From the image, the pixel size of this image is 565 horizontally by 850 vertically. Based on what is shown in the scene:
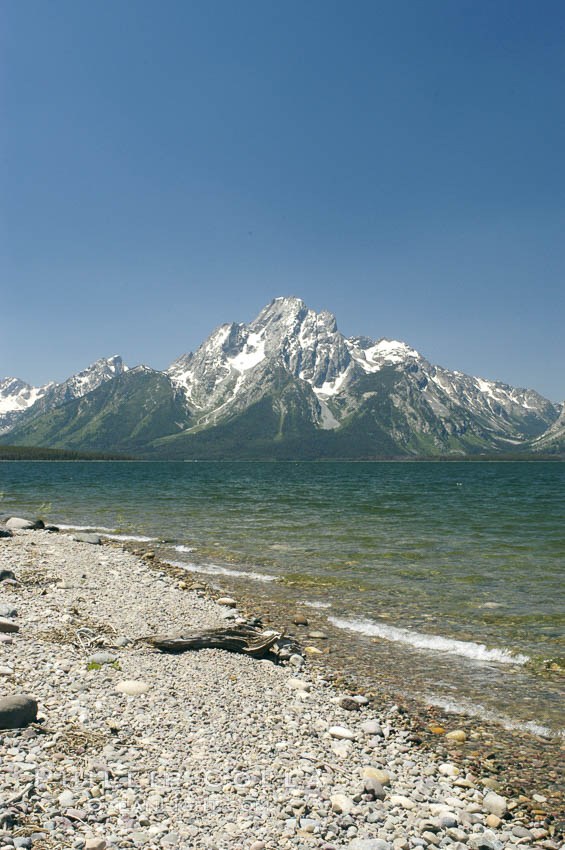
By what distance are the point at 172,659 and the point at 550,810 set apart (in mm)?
9303

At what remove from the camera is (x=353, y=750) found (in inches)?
388

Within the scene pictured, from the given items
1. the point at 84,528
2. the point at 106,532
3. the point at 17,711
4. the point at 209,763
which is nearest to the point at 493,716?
the point at 209,763

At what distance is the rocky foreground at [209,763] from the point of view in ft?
23.8

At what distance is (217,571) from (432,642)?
14.1 meters

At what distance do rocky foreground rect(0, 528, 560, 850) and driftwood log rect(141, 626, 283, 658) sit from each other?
34cm

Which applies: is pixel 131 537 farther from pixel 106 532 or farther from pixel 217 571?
pixel 217 571

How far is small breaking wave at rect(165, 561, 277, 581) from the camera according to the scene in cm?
2680

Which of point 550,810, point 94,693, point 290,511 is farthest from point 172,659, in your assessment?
point 290,511

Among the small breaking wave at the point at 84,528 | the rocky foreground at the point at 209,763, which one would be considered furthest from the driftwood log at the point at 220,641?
the small breaking wave at the point at 84,528

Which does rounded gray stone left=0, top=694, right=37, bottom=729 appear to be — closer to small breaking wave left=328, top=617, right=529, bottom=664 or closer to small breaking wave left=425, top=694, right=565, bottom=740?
small breaking wave left=425, top=694, right=565, bottom=740

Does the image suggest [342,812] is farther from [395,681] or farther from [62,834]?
[395,681]

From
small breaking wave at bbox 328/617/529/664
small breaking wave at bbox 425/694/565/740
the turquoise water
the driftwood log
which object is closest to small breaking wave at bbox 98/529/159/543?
the turquoise water

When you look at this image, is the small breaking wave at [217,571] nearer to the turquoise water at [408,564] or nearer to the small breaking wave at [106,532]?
the turquoise water at [408,564]

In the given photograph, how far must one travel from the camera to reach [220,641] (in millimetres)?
14922
